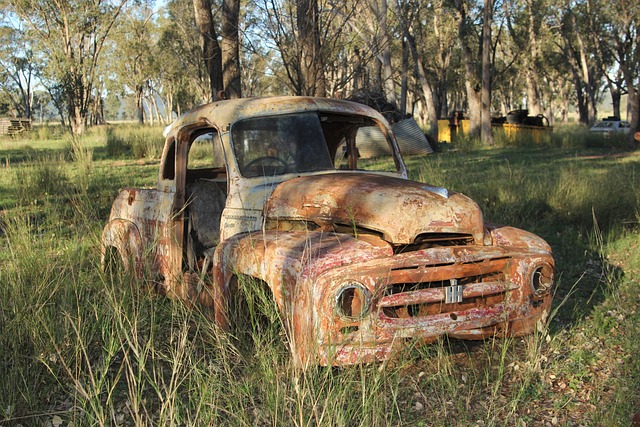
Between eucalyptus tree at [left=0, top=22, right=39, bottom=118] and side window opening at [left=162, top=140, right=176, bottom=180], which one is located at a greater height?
eucalyptus tree at [left=0, top=22, right=39, bottom=118]

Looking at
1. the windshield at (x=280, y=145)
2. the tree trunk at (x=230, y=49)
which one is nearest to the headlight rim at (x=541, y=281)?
the windshield at (x=280, y=145)

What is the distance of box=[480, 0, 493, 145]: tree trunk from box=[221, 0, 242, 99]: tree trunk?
14.1m

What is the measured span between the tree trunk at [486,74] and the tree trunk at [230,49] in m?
14.1

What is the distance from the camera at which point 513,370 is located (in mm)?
3678

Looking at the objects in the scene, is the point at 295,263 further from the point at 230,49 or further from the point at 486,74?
the point at 486,74

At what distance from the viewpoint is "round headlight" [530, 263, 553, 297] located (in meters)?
3.62

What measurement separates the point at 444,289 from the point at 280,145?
1646 mm

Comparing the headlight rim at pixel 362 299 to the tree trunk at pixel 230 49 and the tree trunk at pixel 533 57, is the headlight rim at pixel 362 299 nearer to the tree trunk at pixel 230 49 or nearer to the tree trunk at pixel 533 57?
the tree trunk at pixel 230 49

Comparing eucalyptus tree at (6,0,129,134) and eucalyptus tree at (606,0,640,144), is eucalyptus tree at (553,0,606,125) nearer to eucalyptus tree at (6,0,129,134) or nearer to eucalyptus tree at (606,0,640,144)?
eucalyptus tree at (606,0,640,144)

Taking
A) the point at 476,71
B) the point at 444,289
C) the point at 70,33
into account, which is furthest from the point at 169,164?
the point at 70,33

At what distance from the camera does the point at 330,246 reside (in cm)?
323

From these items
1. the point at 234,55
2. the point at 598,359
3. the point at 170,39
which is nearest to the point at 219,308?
the point at 598,359

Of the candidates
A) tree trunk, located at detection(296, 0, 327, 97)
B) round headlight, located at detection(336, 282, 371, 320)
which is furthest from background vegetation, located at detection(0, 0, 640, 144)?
round headlight, located at detection(336, 282, 371, 320)

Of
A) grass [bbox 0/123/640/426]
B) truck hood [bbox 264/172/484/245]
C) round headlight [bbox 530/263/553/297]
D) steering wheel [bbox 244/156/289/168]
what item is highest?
steering wheel [bbox 244/156/289/168]
